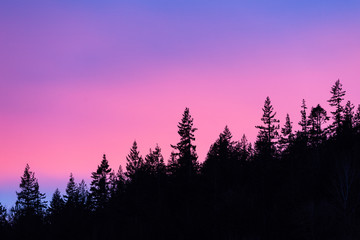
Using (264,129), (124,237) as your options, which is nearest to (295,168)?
(264,129)

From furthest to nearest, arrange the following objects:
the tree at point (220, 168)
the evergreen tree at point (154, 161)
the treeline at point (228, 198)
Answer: the evergreen tree at point (154, 161)
the tree at point (220, 168)
the treeline at point (228, 198)

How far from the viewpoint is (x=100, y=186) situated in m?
89.6

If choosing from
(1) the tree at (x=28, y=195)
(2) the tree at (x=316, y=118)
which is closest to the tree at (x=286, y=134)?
(2) the tree at (x=316, y=118)

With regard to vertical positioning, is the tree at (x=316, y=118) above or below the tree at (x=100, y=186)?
above

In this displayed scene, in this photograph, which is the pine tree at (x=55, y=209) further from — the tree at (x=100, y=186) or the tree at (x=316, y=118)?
the tree at (x=316, y=118)

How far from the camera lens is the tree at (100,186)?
89.1 meters

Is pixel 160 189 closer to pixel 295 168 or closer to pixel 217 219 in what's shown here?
pixel 217 219

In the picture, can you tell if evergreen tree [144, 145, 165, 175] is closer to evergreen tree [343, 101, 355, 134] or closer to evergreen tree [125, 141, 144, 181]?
evergreen tree [125, 141, 144, 181]

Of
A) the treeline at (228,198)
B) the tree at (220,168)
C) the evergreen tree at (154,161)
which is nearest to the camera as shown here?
the treeline at (228,198)

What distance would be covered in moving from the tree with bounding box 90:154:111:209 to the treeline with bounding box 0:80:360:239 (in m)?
0.23

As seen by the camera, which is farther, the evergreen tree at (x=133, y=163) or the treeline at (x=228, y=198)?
the evergreen tree at (x=133, y=163)

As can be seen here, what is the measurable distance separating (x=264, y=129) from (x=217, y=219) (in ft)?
82.9

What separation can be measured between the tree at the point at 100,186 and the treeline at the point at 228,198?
23cm

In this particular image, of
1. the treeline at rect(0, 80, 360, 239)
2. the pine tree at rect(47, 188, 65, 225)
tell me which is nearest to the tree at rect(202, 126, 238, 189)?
the treeline at rect(0, 80, 360, 239)
